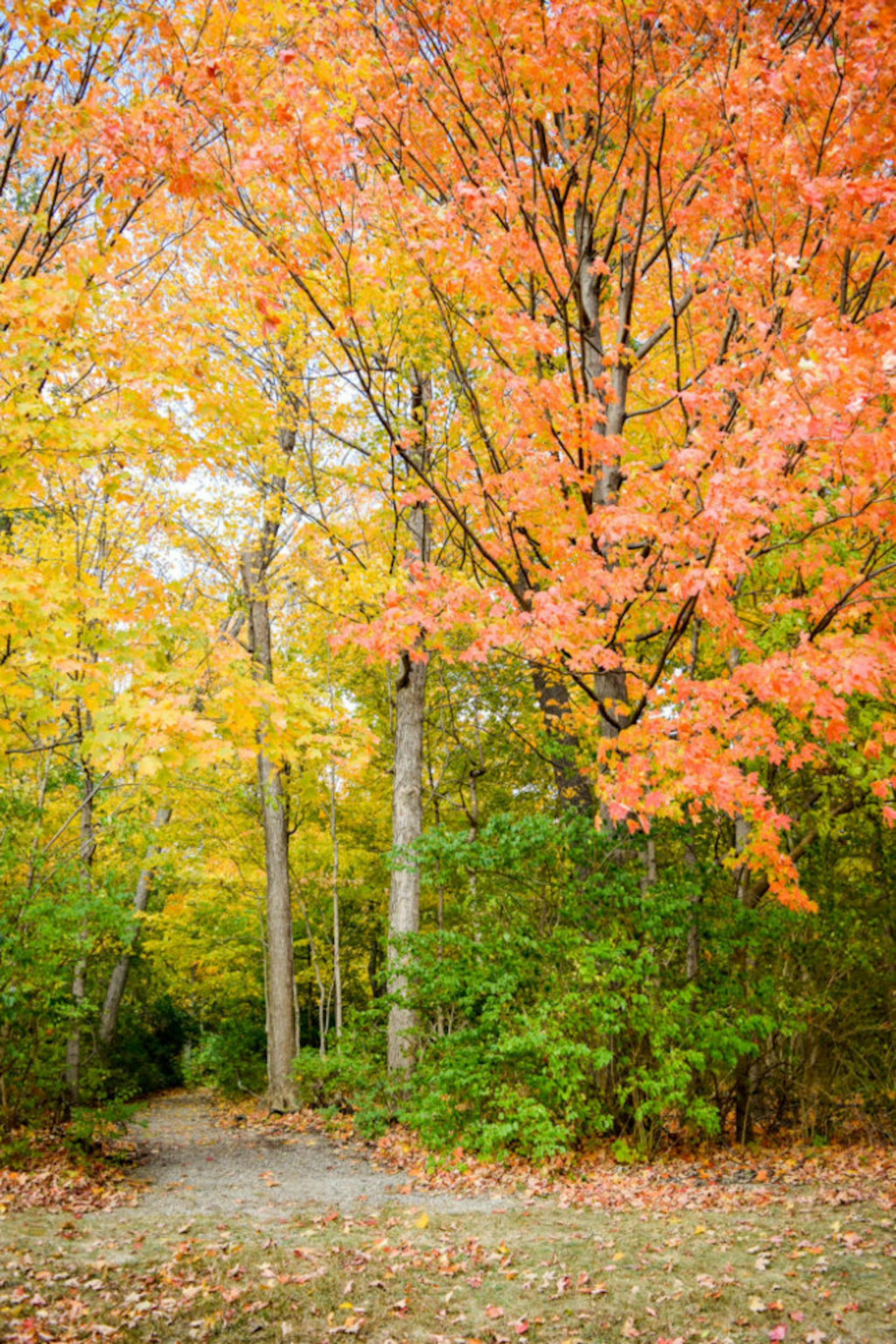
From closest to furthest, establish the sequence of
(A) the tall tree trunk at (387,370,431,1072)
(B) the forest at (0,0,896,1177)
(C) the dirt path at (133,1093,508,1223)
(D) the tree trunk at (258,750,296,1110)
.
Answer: (B) the forest at (0,0,896,1177) → (C) the dirt path at (133,1093,508,1223) → (A) the tall tree trunk at (387,370,431,1072) → (D) the tree trunk at (258,750,296,1110)

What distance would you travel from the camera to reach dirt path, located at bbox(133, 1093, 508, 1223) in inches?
242

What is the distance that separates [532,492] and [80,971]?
22.4 ft

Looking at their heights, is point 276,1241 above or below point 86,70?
below

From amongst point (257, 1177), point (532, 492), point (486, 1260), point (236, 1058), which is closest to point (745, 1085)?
point (486, 1260)

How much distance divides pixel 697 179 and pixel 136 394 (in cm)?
408

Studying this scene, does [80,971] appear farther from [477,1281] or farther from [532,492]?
[532,492]

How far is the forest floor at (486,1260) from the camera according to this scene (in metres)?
3.74

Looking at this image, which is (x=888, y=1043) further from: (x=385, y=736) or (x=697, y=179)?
(x=385, y=736)

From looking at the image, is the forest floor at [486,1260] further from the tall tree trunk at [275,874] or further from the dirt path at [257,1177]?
the tall tree trunk at [275,874]

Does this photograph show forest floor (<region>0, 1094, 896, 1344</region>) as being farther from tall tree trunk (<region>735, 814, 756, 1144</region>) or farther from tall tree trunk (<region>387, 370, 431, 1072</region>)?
tall tree trunk (<region>387, 370, 431, 1072</region>)

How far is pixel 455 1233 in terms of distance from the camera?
16.6ft

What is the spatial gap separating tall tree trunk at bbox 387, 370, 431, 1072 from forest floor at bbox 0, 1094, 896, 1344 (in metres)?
2.86

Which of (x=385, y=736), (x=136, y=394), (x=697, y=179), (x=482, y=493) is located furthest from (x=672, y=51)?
(x=385, y=736)

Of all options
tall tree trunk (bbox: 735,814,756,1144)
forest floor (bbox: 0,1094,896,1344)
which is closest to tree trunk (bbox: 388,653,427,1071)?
forest floor (bbox: 0,1094,896,1344)
